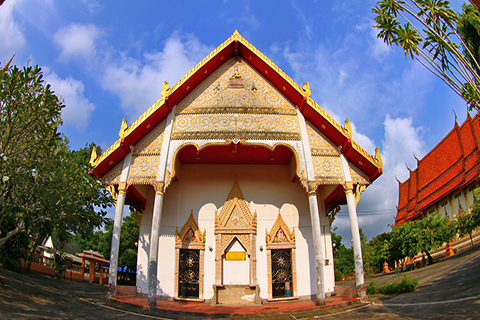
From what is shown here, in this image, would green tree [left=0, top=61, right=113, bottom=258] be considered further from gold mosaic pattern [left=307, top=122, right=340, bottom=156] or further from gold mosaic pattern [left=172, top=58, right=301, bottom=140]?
gold mosaic pattern [left=307, top=122, right=340, bottom=156]

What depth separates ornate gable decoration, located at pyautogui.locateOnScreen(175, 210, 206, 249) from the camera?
10.3 metres

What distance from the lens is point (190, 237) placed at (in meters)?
10.5

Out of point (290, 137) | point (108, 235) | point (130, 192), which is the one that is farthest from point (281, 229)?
point (108, 235)

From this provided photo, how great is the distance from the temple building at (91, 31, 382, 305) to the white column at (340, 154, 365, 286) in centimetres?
3

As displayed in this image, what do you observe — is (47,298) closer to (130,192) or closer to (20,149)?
(20,149)

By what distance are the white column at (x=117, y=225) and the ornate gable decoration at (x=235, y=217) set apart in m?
3.24

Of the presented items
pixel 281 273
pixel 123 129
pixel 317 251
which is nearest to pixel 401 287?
pixel 317 251

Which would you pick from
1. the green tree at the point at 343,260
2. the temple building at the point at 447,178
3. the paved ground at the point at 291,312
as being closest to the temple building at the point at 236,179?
the paved ground at the point at 291,312

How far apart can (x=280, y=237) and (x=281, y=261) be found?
0.78 m

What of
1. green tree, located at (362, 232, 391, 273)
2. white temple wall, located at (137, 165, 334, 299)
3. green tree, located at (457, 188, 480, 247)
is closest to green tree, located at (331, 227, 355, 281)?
green tree, located at (362, 232, 391, 273)

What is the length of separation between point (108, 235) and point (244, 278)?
609 inches

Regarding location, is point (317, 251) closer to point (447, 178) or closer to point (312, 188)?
point (312, 188)

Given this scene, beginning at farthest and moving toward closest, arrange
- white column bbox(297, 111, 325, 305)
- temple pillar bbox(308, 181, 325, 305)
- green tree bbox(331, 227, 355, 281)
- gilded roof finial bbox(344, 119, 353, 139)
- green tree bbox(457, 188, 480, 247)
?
green tree bbox(331, 227, 355, 281)
green tree bbox(457, 188, 480, 247)
gilded roof finial bbox(344, 119, 353, 139)
white column bbox(297, 111, 325, 305)
temple pillar bbox(308, 181, 325, 305)

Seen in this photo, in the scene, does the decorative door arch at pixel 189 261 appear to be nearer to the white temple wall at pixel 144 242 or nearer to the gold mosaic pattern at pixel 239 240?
the gold mosaic pattern at pixel 239 240
